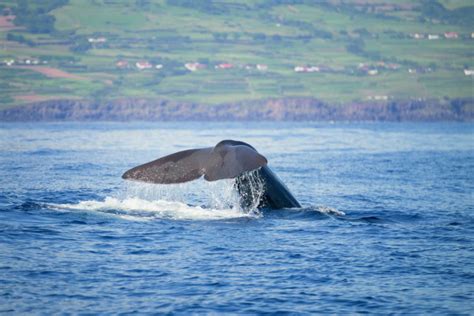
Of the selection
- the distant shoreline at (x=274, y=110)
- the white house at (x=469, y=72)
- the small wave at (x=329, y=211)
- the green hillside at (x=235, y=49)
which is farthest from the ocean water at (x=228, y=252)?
the white house at (x=469, y=72)

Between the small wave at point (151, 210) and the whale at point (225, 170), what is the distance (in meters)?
0.58

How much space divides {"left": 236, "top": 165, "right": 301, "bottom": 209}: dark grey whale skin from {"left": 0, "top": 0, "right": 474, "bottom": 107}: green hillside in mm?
86378

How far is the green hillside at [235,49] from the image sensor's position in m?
119

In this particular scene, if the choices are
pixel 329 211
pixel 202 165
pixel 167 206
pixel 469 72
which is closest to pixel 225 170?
pixel 202 165

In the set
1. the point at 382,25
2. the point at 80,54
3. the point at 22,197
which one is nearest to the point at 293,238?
the point at 22,197

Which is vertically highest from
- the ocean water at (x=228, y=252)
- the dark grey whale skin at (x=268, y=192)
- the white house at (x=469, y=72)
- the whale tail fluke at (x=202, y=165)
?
the white house at (x=469, y=72)

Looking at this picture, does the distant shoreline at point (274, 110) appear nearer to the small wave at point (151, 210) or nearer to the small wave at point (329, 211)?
the small wave at point (151, 210)

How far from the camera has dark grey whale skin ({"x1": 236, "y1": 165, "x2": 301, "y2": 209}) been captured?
18.3 meters

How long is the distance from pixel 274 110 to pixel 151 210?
322 feet

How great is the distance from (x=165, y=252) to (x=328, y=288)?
336 centimetres

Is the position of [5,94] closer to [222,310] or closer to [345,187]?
[345,187]

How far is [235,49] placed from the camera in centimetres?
14125

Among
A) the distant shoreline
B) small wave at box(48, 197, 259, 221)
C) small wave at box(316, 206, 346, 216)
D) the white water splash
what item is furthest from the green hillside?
small wave at box(316, 206, 346, 216)

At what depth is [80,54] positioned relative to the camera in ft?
414
